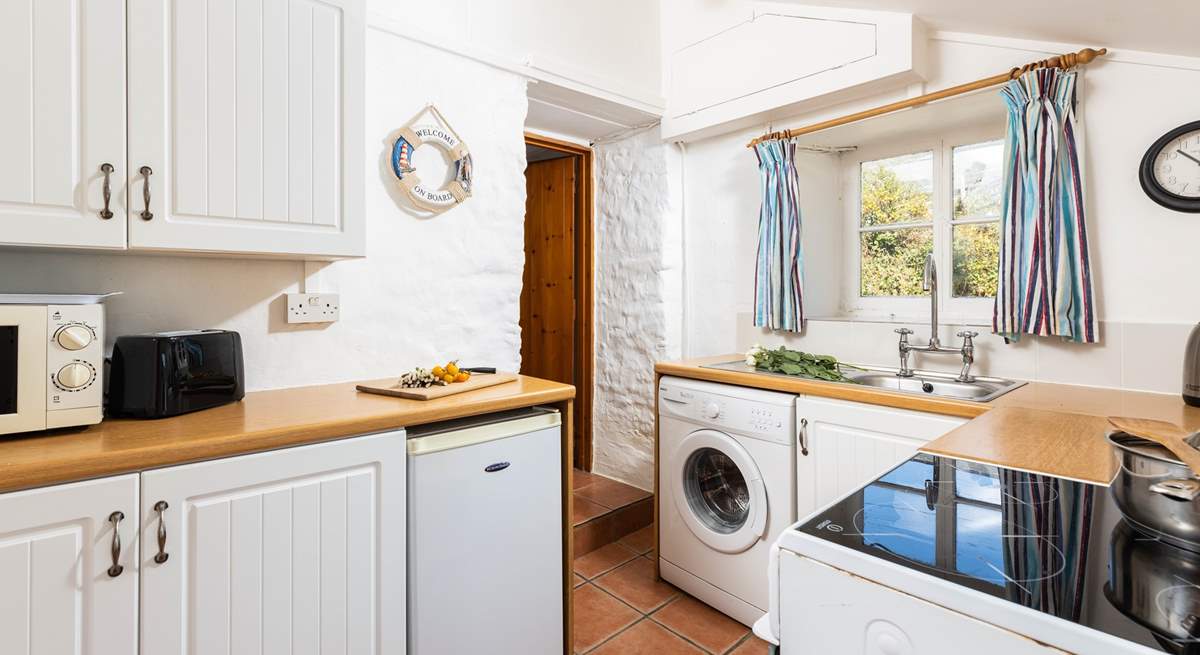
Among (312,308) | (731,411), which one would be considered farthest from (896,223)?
(312,308)

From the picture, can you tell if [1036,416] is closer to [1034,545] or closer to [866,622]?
[1034,545]

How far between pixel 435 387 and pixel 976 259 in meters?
2.19

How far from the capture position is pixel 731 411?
85.2 inches

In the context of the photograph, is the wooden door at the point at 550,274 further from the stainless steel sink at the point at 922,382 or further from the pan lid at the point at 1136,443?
the pan lid at the point at 1136,443

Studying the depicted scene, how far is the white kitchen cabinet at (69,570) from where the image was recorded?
3.32 ft

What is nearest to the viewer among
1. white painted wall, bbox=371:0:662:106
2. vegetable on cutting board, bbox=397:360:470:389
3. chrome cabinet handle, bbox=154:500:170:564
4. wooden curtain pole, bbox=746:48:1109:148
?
chrome cabinet handle, bbox=154:500:170:564

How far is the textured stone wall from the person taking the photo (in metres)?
3.11

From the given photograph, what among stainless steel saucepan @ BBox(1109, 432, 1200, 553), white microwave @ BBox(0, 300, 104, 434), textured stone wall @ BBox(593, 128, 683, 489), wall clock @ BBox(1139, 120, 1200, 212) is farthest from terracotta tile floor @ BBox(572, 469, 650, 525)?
wall clock @ BBox(1139, 120, 1200, 212)

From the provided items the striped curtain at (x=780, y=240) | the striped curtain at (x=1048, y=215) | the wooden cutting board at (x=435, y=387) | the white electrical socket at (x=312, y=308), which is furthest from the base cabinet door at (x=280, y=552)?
the striped curtain at (x=1048, y=215)

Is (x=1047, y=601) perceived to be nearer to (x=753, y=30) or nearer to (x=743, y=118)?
(x=743, y=118)

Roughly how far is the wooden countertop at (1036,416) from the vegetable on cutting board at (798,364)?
11 centimetres

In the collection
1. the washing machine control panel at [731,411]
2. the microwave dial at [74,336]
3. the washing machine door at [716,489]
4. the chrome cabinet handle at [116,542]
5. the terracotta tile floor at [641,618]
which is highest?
the microwave dial at [74,336]

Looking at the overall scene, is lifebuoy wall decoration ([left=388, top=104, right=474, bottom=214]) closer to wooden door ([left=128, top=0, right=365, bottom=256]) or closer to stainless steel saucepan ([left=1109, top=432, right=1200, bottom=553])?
wooden door ([left=128, top=0, right=365, bottom=256])

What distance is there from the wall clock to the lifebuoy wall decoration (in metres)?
2.30
